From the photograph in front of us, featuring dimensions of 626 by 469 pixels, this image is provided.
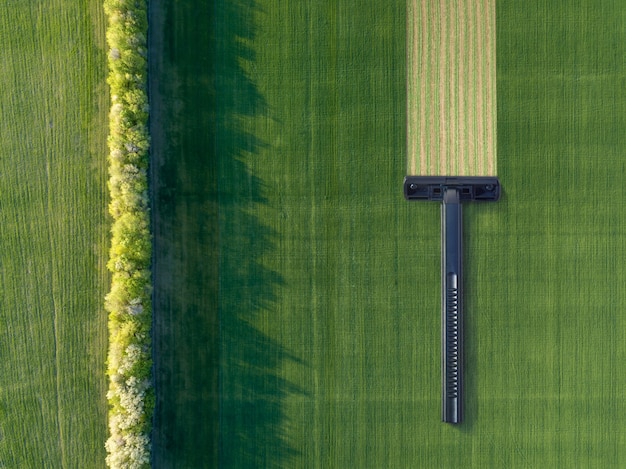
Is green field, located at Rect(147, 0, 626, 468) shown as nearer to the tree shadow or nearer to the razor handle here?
the tree shadow

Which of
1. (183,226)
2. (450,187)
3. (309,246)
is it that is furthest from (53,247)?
(450,187)

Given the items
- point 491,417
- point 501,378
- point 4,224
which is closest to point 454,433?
point 491,417

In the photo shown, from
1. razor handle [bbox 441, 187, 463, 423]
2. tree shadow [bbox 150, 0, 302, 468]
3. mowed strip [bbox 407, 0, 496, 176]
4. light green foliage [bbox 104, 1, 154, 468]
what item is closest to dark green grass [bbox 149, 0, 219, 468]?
tree shadow [bbox 150, 0, 302, 468]

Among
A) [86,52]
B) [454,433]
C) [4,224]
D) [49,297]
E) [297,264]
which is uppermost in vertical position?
[86,52]

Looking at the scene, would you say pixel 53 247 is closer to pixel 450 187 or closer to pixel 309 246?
pixel 309 246

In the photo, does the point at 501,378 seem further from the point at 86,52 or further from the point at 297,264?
the point at 86,52

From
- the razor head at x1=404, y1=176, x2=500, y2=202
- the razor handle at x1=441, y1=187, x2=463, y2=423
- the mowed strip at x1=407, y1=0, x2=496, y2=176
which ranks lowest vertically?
the razor handle at x1=441, y1=187, x2=463, y2=423
